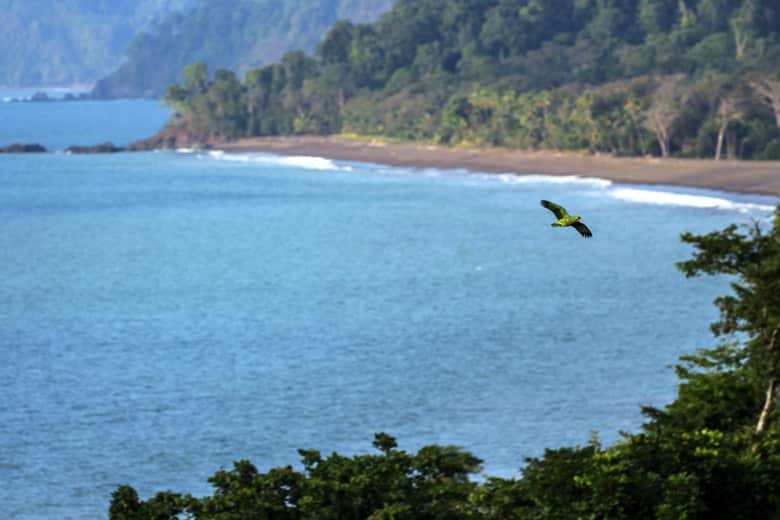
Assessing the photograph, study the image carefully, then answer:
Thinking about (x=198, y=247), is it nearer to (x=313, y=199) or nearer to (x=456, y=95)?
(x=313, y=199)

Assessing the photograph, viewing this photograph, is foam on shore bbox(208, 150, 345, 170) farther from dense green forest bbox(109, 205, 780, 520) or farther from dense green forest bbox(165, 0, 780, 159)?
dense green forest bbox(109, 205, 780, 520)

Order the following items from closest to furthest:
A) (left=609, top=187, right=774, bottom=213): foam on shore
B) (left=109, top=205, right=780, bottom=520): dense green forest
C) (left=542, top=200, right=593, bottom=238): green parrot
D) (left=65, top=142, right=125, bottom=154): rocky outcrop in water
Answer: (left=542, top=200, right=593, bottom=238): green parrot < (left=109, top=205, right=780, bottom=520): dense green forest < (left=609, top=187, right=774, bottom=213): foam on shore < (left=65, top=142, right=125, bottom=154): rocky outcrop in water

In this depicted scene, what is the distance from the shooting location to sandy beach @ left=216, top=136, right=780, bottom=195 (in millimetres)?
110125

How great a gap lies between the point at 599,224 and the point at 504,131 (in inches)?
2625

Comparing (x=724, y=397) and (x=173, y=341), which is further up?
(x=724, y=397)

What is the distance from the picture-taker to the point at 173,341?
57.2 meters

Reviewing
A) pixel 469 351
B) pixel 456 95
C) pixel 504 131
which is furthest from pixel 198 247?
pixel 456 95

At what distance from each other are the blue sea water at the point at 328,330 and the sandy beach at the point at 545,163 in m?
4.78

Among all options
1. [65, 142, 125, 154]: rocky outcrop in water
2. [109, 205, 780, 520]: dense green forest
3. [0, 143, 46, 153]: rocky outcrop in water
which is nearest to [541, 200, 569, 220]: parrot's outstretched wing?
→ [109, 205, 780, 520]: dense green forest

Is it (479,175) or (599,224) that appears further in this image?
(479,175)

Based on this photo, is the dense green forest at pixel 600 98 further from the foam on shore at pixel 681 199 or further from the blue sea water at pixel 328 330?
the blue sea water at pixel 328 330

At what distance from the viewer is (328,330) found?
5912cm

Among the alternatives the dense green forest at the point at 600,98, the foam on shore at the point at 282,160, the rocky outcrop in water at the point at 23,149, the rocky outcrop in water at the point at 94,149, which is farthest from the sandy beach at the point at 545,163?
the rocky outcrop in water at the point at 23,149

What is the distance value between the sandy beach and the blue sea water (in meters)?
4.78
